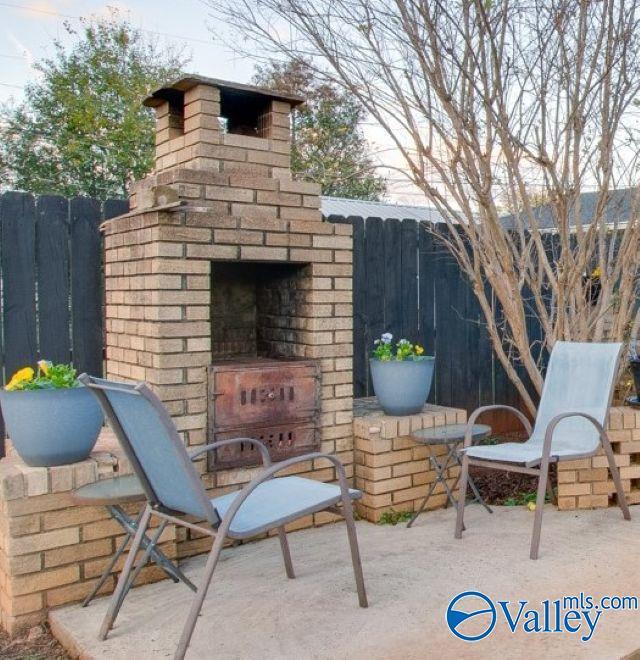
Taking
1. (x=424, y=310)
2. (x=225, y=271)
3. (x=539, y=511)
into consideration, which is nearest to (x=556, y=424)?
(x=539, y=511)

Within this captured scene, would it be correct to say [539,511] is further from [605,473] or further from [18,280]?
[18,280]

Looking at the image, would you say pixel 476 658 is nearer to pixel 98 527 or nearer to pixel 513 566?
pixel 513 566

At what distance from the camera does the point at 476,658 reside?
2.16 meters

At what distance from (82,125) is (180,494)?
531 inches

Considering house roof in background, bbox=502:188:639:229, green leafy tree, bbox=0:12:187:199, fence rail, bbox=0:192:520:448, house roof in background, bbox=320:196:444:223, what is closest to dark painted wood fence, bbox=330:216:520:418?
fence rail, bbox=0:192:520:448

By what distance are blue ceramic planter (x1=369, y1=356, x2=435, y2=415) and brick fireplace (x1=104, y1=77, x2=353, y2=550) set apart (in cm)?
23

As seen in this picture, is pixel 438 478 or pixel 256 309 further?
pixel 256 309

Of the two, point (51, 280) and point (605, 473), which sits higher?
point (51, 280)

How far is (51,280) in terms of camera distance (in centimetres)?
364

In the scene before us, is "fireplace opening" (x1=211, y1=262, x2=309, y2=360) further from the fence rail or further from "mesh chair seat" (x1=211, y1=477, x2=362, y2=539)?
"mesh chair seat" (x1=211, y1=477, x2=362, y2=539)

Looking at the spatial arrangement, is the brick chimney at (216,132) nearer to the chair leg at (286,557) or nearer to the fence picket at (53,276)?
the fence picket at (53,276)

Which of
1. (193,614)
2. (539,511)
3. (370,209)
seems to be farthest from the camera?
(370,209)

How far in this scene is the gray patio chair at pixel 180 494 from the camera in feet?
6.88
